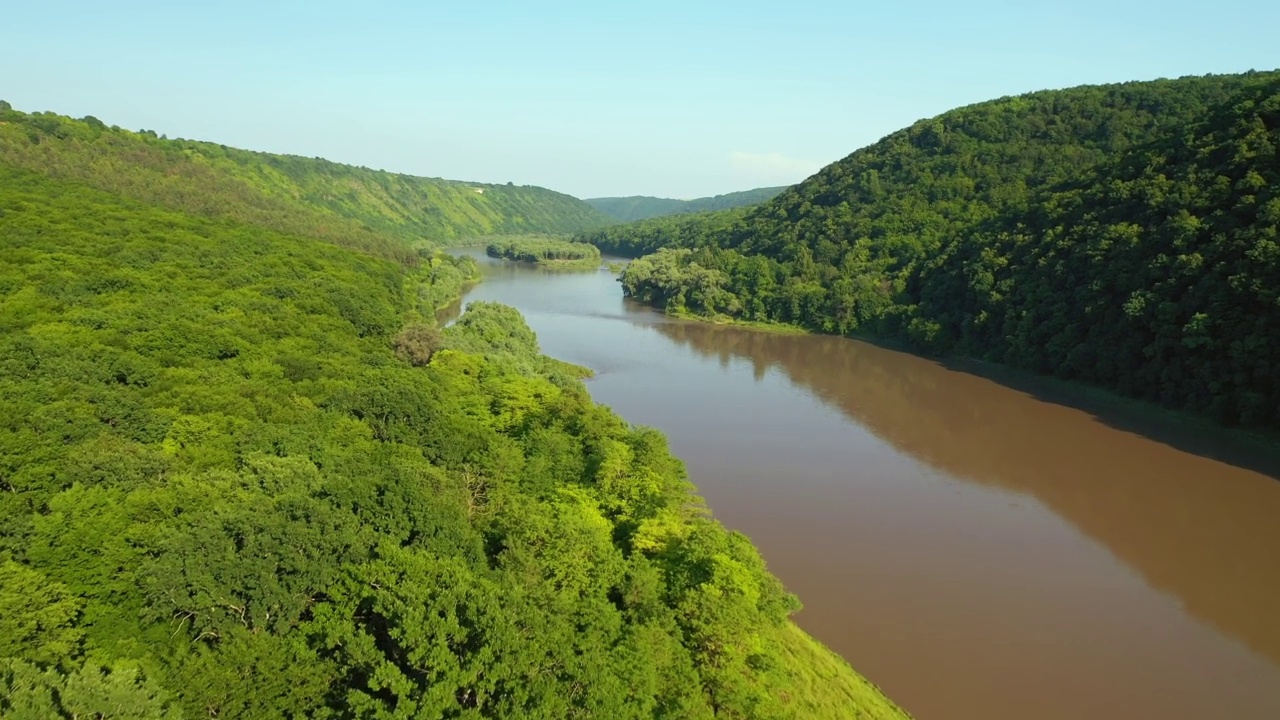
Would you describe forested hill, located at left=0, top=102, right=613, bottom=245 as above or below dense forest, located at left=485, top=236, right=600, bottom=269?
above

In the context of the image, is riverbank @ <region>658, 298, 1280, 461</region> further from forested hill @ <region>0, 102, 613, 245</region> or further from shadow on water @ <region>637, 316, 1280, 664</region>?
forested hill @ <region>0, 102, 613, 245</region>

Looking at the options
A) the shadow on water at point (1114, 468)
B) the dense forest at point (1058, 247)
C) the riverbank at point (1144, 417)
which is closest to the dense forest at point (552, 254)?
the dense forest at point (1058, 247)

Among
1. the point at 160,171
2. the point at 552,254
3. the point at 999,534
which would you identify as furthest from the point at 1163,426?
the point at 552,254

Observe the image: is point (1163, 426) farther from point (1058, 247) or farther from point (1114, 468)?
point (1058, 247)

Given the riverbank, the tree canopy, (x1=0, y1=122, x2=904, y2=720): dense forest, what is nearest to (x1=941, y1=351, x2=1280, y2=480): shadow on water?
the riverbank

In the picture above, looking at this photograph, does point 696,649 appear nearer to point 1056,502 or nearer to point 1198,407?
point 1056,502

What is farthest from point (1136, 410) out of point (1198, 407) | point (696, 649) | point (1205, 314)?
point (696, 649)
